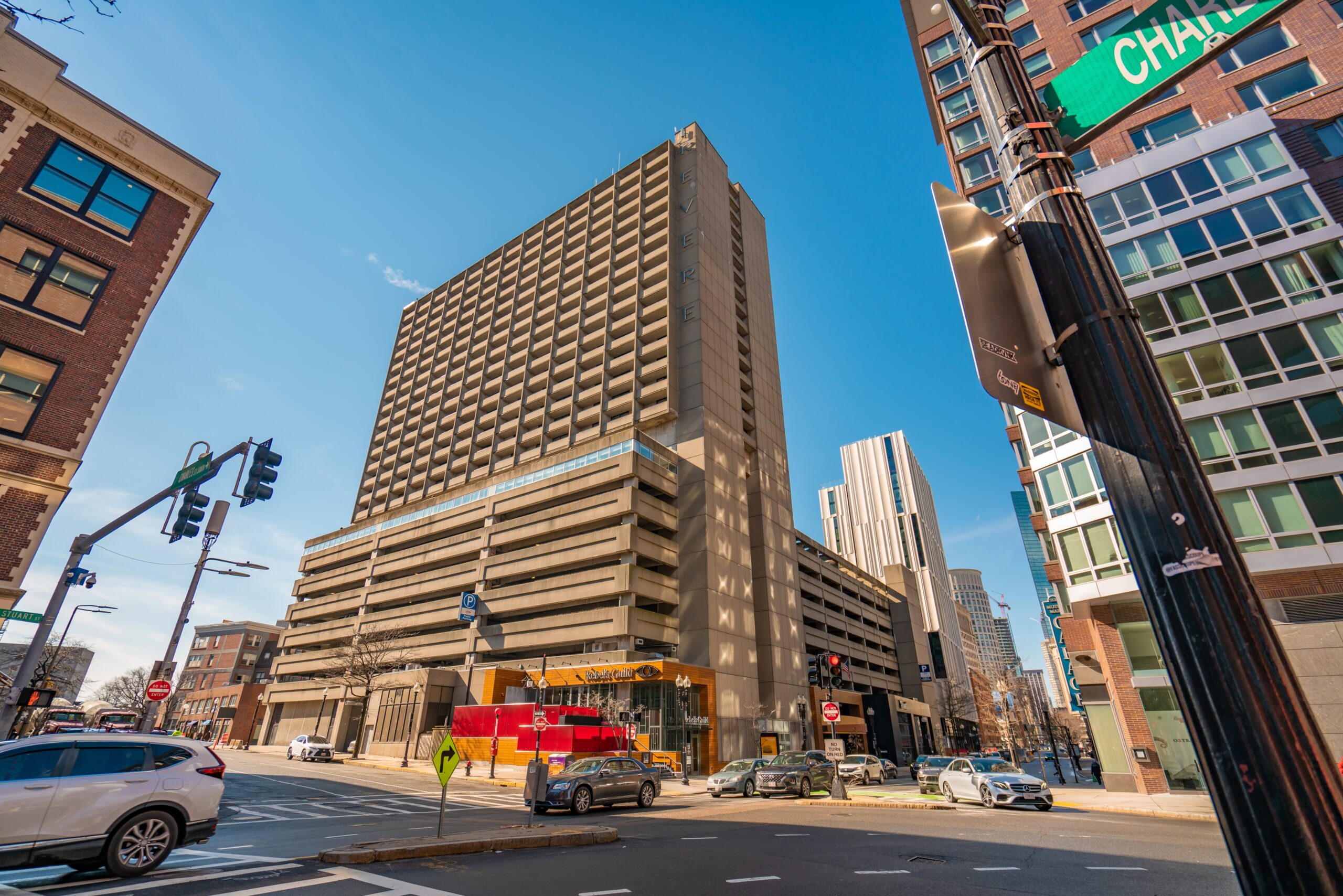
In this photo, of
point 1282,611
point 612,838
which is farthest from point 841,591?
point 612,838

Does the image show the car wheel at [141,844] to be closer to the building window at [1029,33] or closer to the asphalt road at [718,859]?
the asphalt road at [718,859]

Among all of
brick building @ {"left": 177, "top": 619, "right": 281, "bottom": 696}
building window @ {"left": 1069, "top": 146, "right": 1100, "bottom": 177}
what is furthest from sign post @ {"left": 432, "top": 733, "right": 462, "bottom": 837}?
brick building @ {"left": 177, "top": 619, "right": 281, "bottom": 696}

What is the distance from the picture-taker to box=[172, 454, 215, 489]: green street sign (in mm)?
14461

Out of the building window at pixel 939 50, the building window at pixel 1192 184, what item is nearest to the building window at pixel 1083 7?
the building window at pixel 939 50

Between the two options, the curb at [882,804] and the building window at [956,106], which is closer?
the curb at [882,804]

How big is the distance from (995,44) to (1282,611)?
73.7 ft

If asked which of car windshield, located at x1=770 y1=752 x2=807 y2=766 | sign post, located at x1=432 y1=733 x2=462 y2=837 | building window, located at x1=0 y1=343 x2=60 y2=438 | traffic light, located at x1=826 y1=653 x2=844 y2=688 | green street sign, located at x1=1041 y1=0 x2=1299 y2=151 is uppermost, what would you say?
building window, located at x1=0 y1=343 x2=60 y2=438

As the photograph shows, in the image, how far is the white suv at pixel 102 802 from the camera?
7816 millimetres

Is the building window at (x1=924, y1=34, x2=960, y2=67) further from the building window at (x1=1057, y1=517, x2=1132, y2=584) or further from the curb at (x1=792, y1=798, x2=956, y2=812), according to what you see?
the curb at (x1=792, y1=798, x2=956, y2=812)

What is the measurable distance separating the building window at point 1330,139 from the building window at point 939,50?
1875cm

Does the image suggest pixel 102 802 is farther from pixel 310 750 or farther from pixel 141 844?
pixel 310 750

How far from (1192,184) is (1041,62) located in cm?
1086

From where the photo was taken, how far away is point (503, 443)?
214ft

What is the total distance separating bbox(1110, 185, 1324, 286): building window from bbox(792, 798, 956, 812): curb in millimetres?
19892
